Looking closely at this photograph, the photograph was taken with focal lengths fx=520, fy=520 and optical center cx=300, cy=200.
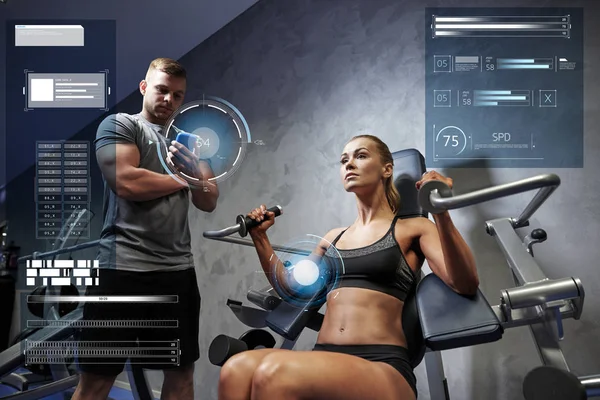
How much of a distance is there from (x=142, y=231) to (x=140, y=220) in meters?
0.03

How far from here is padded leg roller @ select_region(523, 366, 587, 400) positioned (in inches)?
40.5

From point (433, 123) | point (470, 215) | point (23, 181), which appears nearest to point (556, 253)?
point (470, 215)

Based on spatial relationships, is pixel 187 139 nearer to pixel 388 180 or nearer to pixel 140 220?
pixel 140 220

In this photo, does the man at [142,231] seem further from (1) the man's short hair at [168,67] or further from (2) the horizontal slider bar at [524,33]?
(2) the horizontal slider bar at [524,33]

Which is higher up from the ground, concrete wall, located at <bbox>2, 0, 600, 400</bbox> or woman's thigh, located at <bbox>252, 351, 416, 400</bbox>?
concrete wall, located at <bbox>2, 0, 600, 400</bbox>

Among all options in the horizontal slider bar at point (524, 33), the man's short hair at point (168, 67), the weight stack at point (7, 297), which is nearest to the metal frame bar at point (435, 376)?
the horizontal slider bar at point (524, 33)

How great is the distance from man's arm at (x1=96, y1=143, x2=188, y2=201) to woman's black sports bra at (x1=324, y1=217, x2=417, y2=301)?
1.77ft

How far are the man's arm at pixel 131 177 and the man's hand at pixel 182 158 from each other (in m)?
0.04

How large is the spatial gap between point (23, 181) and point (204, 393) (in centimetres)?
91

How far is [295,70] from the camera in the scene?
1822 millimetres

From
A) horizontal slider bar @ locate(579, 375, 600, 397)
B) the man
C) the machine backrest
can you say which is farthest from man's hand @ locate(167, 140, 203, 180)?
horizontal slider bar @ locate(579, 375, 600, 397)

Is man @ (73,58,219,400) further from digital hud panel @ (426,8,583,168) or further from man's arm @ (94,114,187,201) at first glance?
digital hud panel @ (426,8,583,168)

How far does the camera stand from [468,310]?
1160 millimetres

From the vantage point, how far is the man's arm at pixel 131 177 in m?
1.46
